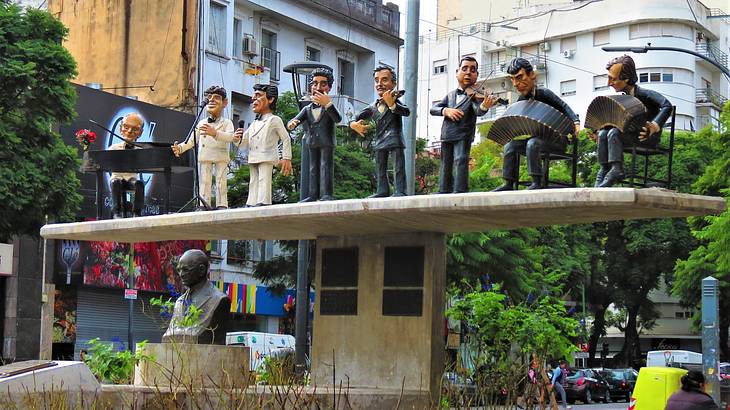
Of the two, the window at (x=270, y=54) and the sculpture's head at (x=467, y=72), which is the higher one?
the window at (x=270, y=54)

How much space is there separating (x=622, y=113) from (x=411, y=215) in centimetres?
254

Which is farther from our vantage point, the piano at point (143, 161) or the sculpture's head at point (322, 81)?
the piano at point (143, 161)

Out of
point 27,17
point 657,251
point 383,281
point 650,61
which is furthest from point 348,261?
point 650,61

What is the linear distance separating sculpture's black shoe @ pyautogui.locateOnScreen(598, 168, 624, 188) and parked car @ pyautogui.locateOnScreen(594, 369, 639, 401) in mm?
34715

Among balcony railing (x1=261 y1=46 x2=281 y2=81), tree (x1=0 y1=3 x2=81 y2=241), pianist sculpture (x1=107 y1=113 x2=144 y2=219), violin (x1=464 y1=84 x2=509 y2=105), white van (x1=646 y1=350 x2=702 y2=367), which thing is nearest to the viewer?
violin (x1=464 y1=84 x2=509 y2=105)

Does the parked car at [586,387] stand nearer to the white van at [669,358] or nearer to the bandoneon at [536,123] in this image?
the white van at [669,358]

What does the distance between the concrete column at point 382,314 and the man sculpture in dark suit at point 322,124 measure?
0.88 metres

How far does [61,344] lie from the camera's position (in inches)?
1316

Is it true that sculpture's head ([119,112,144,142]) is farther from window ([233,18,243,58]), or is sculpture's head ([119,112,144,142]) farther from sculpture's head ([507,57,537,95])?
window ([233,18,243,58])

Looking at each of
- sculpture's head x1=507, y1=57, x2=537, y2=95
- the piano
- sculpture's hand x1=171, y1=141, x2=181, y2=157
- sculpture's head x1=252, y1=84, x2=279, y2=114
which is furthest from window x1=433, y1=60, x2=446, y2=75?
sculpture's head x1=507, y1=57, x2=537, y2=95

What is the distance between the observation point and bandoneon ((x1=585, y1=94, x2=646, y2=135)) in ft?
44.5

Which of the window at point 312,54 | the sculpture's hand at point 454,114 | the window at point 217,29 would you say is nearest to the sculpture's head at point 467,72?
the sculpture's hand at point 454,114

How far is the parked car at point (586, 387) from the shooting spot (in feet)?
142

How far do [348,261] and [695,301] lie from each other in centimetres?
2451
